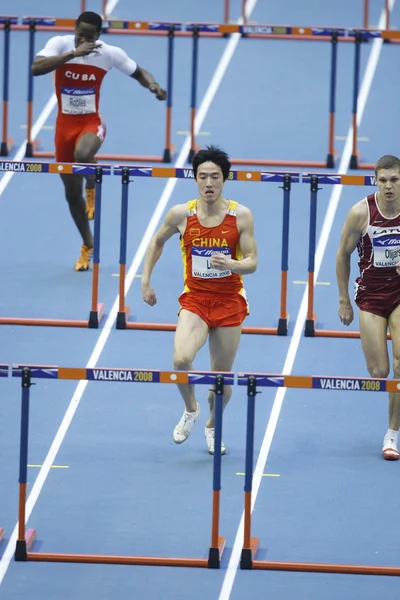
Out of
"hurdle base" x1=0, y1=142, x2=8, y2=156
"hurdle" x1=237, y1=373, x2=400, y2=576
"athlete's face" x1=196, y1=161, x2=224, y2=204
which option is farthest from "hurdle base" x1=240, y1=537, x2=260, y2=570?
"hurdle base" x1=0, y1=142, x2=8, y2=156

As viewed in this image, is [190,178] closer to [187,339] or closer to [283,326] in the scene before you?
[283,326]

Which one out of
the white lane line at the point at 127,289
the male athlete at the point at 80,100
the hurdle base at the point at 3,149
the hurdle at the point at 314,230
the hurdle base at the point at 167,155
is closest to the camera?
the white lane line at the point at 127,289

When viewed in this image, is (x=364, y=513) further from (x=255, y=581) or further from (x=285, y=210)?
(x=285, y=210)

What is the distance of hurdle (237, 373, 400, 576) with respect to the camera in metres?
8.23

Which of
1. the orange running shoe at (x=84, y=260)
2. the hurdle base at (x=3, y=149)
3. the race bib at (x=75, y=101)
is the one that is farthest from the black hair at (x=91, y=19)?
the hurdle base at (x=3, y=149)

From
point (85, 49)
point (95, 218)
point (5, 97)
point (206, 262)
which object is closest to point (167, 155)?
point (5, 97)

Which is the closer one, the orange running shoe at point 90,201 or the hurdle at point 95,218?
the hurdle at point 95,218

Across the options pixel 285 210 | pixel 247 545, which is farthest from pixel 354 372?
pixel 247 545

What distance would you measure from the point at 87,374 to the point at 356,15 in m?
11.4

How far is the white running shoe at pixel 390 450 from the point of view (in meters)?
10.3

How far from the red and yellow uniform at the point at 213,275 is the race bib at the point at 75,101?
3409mm

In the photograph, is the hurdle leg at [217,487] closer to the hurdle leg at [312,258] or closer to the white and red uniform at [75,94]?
the hurdle leg at [312,258]

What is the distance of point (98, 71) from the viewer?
43.6ft

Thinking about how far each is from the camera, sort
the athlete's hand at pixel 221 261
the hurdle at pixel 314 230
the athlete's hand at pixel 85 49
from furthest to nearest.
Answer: the athlete's hand at pixel 85 49
the hurdle at pixel 314 230
the athlete's hand at pixel 221 261
